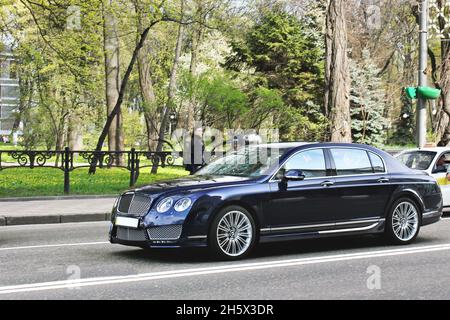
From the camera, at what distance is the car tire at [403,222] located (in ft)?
34.4

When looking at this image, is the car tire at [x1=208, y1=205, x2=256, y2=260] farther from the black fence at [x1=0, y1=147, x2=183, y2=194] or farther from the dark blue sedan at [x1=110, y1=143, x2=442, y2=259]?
the black fence at [x1=0, y1=147, x2=183, y2=194]

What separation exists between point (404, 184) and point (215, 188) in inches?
124

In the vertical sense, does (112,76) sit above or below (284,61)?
below

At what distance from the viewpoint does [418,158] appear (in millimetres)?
16031

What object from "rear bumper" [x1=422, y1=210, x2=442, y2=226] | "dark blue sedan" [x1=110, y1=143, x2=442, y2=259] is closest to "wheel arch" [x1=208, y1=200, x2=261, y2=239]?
"dark blue sedan" [x1=110, y1=143, x2=442, y2=259]

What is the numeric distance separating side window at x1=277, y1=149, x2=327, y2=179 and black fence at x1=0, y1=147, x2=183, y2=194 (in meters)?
10.2

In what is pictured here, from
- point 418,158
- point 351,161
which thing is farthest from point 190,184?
point 418,158

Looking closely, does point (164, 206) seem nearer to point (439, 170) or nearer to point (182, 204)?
point (182, 204)

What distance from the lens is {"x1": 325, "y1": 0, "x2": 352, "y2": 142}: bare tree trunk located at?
74.9 feet

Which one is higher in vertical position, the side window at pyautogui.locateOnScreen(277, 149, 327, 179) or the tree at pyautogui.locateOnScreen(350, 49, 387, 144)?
the tree at pyautogui.locateOnScreen(350, 49, 387, 144)

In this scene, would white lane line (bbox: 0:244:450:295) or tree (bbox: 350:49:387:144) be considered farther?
tree (bbox: 350:49:387:144)

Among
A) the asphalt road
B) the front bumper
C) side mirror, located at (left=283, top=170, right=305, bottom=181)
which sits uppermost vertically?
side mirror, located at (left=283, top=170, right=305, bottom=181)

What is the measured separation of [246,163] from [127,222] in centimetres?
184
